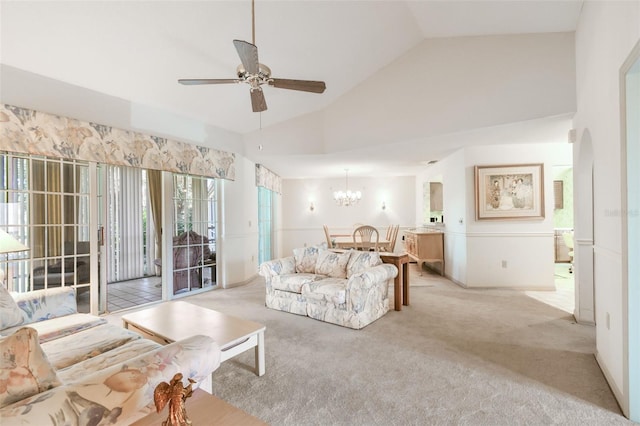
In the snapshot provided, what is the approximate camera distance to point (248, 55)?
201 centimetres

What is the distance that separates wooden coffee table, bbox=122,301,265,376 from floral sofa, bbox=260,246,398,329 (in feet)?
4.00

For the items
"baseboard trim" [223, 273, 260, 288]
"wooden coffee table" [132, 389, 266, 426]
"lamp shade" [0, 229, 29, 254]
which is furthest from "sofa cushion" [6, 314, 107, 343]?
"baseboard trim" [223, 273, 260, 288]

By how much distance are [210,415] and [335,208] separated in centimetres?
762

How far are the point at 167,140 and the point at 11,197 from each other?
181cm

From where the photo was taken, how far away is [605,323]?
7.48 feet

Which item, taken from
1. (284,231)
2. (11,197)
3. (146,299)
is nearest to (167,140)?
(11,197)

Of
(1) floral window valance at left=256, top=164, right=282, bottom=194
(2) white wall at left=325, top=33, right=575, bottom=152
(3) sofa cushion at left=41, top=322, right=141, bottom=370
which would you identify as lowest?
(3) sofa cushion at left=41, top=322, right=141, bottom=370

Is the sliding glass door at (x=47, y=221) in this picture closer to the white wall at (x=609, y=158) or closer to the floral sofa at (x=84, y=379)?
the floral sofa at (x=84, y=379)

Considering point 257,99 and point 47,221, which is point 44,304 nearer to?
point 47,221

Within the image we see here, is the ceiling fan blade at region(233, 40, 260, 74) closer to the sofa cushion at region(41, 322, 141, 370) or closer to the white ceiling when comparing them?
the white ceiling

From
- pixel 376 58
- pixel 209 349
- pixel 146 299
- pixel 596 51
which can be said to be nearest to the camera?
pixel 209 349

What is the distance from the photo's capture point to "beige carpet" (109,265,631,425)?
6.11ft

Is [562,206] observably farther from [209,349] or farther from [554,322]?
[209,349]

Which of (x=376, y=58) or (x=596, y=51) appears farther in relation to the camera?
(x=376, y=58)
